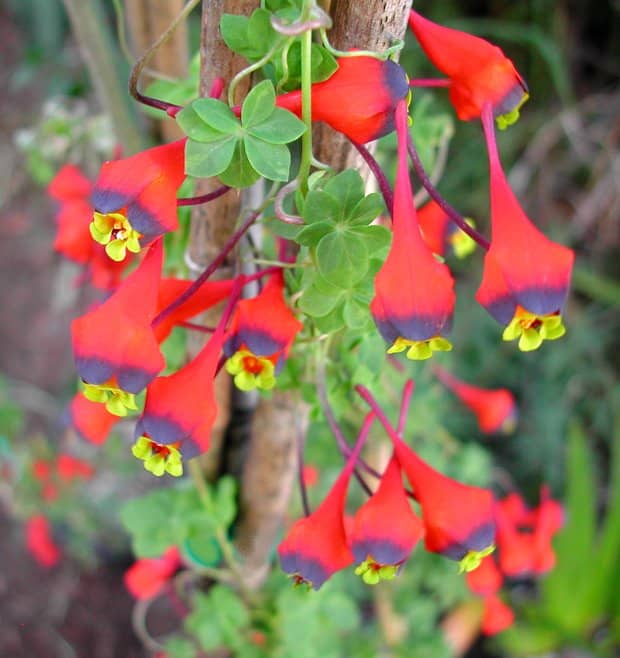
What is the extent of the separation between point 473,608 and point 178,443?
1.06m

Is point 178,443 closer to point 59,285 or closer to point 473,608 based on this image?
point 473,608

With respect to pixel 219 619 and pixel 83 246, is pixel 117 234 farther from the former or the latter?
pixel 219 619

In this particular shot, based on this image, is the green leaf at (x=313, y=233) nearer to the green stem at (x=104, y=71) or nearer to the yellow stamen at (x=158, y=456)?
the yellow stamen at (x=158, y=456)

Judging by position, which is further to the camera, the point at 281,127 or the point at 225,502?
the point at 225,502

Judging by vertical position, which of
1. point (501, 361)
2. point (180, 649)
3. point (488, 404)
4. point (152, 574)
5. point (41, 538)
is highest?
point (488, 404)

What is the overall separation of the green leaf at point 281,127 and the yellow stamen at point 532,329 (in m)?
0.13

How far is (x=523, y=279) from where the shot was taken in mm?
343

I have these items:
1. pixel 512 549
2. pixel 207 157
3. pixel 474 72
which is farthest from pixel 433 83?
pixel 512 549

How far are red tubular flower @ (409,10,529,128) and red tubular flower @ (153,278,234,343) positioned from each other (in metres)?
0.17

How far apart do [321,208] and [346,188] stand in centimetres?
2

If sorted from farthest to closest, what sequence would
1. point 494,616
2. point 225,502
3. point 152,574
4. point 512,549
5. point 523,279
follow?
point 494,616 < point 512,549 < point 152,574 < point 225,502 < point 523,279

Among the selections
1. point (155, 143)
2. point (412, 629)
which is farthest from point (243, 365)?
point (412, 629)

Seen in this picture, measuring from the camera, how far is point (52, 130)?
0.88 m

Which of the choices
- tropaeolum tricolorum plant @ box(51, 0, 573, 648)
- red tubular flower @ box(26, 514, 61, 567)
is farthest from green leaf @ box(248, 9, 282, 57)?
red tubular flower @ box(26, 514, 61, 567)
